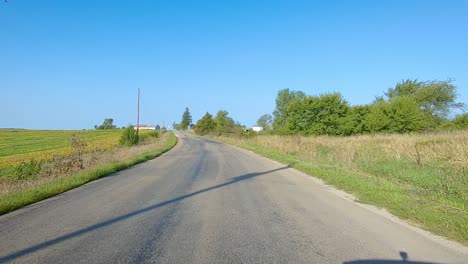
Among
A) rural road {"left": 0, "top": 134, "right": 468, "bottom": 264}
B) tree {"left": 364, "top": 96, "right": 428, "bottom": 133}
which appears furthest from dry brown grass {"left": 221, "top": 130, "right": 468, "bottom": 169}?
tree {"left": 364, "top": 96, "right": 428, "bottom": 133}

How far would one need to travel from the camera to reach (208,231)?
20.7 feet

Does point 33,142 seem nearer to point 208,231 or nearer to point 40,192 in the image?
point 40,192

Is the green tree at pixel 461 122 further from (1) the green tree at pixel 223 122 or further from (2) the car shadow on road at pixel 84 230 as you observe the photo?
(2) the car shadow on road at pixel 84 230

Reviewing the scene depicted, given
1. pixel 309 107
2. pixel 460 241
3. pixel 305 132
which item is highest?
pixel 309 107

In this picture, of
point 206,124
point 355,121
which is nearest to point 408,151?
point 355,121

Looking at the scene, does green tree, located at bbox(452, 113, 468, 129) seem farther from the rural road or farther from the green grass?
the rural road

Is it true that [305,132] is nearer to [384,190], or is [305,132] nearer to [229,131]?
[229,131]

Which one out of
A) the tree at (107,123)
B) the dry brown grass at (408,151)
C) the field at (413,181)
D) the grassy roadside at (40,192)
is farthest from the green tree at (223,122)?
the tree at (107,123)

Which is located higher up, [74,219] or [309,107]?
[309,107]

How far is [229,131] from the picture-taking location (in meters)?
73.2

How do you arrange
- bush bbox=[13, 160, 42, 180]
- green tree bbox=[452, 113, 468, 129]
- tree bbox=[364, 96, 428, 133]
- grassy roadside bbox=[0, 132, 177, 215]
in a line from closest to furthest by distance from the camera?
grassy roadside bbox=[0, 132, 177, 215]
bush bbox=[13, 160, 42, 180]
green tree bbox=[452, 113, 468, 129]
tree bbox=[364, 96, 428, 133]

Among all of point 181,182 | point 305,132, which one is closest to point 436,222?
point 181,182

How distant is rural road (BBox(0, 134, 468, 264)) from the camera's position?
504 centimetres

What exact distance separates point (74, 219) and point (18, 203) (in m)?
2.63
